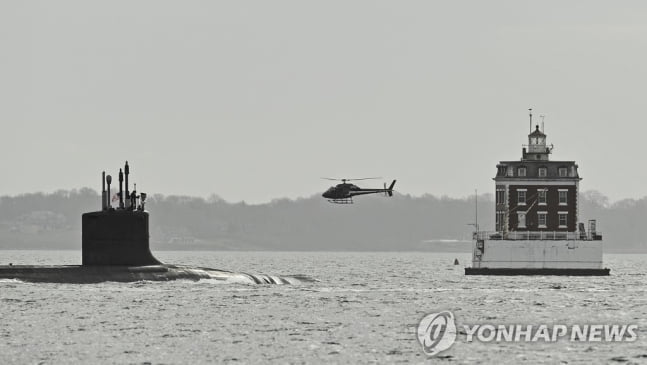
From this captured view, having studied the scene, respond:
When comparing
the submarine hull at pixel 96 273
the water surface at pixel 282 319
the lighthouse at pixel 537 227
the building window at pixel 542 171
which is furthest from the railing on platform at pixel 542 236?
the submarine hull at pixel 96 273

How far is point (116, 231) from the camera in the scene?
239 feet

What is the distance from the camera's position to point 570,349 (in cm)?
4897

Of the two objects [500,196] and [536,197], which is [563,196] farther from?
[500,196]

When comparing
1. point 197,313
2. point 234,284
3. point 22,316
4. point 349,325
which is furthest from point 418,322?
point 234,284

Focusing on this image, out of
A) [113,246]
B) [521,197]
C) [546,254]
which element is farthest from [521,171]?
[113,246]

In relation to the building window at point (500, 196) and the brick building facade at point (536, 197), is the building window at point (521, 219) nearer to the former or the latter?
the brick building facade at point (536, 197)

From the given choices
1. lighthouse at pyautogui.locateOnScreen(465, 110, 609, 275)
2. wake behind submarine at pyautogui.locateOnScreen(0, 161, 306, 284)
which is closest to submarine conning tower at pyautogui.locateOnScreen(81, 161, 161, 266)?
wake behind submarine at pyautogui.locateOnScreen(0, 161, 306, 284)

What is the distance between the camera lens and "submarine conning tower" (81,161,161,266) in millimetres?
72625

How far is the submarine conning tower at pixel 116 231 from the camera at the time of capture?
72625 millimetres

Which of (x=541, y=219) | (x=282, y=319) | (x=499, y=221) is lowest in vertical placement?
(x=282, y=319)

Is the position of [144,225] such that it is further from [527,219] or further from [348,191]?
[527,219]

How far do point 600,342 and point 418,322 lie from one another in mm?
11067

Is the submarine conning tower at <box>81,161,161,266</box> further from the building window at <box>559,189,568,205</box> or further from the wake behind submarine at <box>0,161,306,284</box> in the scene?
the building window at <box>559,189,568,205</box>

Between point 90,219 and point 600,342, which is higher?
point 90,219
